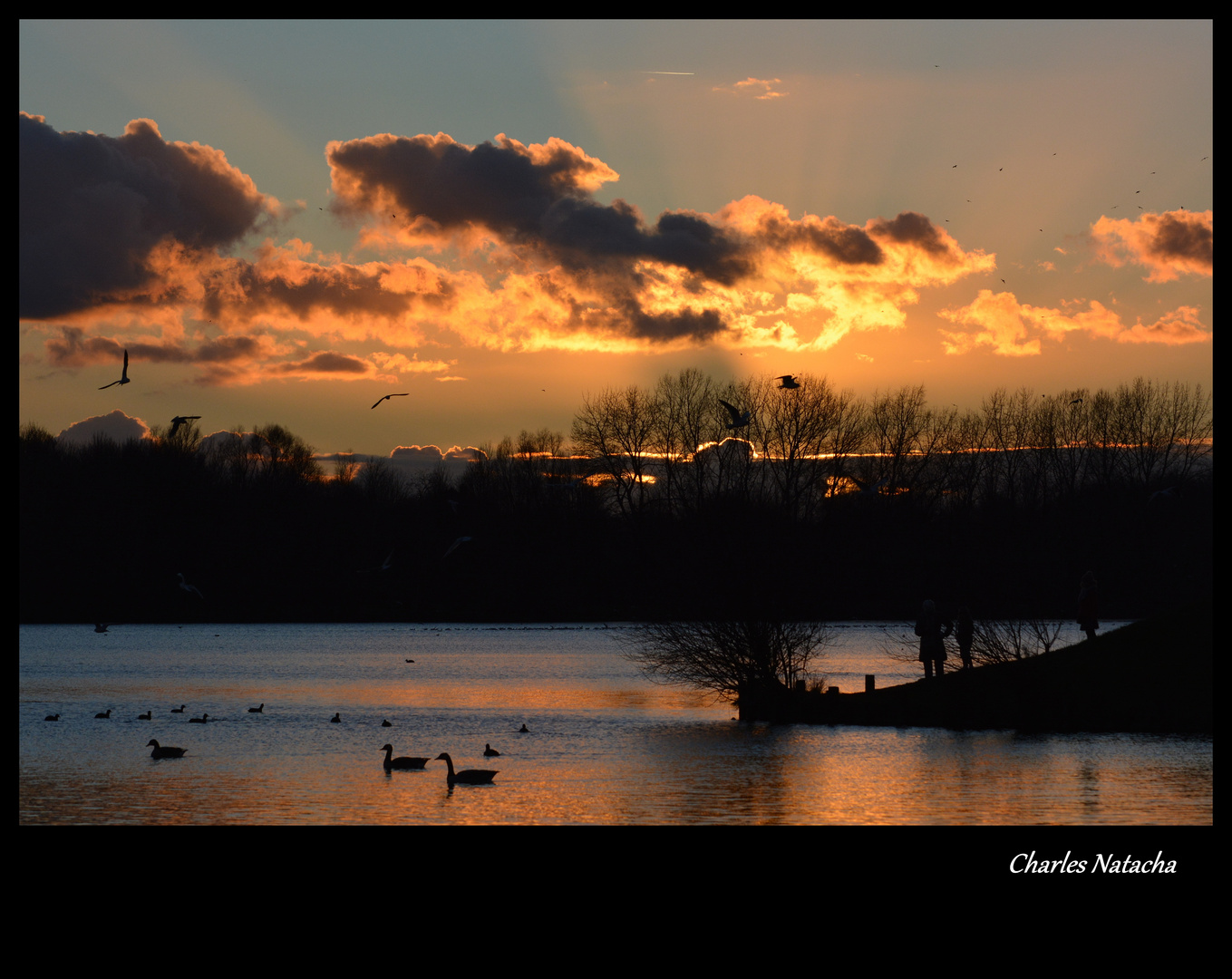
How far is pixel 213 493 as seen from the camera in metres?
94.3

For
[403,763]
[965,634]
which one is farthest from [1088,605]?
[403,763]

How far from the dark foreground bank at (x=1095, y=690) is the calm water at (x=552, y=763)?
0.52 metres

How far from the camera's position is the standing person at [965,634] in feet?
85.3

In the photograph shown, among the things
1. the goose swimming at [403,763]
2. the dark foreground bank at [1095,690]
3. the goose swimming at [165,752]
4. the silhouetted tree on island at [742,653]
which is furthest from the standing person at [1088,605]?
the goose swimming at [165,752]

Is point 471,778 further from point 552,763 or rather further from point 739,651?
point 739,651

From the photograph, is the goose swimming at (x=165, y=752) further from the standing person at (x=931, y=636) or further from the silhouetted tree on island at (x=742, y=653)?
the standing person at (x=931, y=636)

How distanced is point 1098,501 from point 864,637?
21.7 m

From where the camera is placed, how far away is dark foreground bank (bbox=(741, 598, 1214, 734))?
2295 cm

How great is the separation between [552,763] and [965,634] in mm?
9768

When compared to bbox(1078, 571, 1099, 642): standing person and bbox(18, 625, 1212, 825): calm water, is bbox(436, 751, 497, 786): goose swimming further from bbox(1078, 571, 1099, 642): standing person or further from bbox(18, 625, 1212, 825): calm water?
bbox(1078, 571, 1099, 642): standing person

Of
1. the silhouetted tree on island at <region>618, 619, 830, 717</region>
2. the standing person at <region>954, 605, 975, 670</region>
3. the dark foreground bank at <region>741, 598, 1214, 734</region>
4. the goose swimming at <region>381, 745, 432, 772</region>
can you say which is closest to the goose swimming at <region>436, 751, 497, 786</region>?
the goose swimming at <region>381, 745, 432, 772</region>

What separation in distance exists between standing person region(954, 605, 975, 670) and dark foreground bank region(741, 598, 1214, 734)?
0.61m
